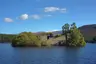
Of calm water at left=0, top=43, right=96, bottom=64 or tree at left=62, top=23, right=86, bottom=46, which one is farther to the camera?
tree at left=62, top=23, right=86, bottom=46

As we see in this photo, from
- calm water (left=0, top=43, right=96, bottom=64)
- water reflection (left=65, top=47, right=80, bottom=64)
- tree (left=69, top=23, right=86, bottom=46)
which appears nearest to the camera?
calm water (left=0, top=43, right=96, bottom=64)

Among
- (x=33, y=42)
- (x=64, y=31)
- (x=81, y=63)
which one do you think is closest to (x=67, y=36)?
(x=64, y=31)

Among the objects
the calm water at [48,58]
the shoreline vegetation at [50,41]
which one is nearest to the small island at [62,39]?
the shoreline vegetation at [50,41]

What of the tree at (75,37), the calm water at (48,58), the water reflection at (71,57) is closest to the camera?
the calm water at (48,58)

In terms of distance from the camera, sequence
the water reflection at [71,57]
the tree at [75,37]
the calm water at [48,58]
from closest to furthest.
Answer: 1. the calm water at [48,58]
2. the water reflection at [71,57]
3. the tree at [75,37]

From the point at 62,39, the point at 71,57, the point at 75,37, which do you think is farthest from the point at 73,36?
the point at 71,57

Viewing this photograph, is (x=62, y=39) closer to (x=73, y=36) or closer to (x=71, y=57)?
(x=73, y=36)

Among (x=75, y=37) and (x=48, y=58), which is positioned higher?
(x=75, y=37)

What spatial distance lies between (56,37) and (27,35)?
74.8 ft

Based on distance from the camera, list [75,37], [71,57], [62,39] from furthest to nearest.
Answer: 1. [62,39]
2. [75,37]
3. [71,57]

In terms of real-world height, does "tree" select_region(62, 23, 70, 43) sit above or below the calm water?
above

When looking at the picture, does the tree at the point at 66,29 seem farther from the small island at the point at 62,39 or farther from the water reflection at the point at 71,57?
the water reflection at the point at 71,57

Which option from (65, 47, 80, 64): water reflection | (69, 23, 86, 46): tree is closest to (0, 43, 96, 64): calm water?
(65, 47, 80, 64): water reflection

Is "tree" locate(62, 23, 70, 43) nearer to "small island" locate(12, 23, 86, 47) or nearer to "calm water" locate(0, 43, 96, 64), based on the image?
"small island" locate(12, 23, 86, 47)
